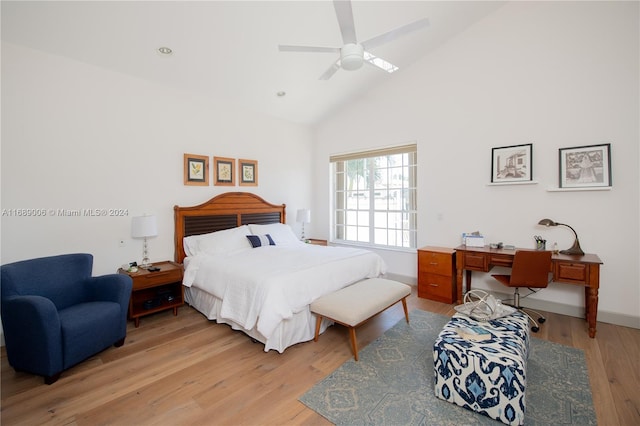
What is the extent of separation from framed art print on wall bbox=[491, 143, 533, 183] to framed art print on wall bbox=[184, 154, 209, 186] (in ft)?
12.8

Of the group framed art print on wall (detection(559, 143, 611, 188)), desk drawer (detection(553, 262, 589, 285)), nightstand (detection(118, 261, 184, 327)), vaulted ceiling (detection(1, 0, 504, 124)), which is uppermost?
vaulted ceiling (detection(1, 0, 504, 124))

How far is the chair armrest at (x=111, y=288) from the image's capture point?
2658 millimetres

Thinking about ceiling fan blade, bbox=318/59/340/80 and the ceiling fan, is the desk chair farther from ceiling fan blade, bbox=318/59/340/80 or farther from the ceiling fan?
ceiling fan blade, bbox=318/59/340/80

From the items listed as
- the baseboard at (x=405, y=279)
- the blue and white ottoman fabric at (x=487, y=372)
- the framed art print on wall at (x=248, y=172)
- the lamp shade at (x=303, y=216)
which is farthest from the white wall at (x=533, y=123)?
the framed art print on wall at (x=248, y=172)

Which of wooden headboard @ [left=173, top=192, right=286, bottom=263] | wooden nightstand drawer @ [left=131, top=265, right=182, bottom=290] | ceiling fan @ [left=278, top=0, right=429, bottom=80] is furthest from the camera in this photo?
wooden headboard @ [left=173, top=192, right=286, bottom=263]

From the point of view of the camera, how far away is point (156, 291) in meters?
3.53

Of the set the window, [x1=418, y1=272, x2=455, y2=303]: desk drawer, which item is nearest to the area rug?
[x1=418, y1=272, x2=455, y2=303]: desk drawer

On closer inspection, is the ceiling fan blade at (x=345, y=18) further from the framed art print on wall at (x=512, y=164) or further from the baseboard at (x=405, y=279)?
the baseboard at (x=405, y=279)

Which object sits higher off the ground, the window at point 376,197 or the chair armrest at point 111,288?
the window at point 376,197

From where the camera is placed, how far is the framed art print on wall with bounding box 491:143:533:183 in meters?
3.51

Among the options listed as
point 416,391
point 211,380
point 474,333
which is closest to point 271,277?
point 211,380

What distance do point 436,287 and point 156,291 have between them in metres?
3.54

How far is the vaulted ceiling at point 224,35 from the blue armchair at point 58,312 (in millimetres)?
2100

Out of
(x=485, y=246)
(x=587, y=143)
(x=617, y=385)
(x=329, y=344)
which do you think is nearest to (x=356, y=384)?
(x=329, y=344)
